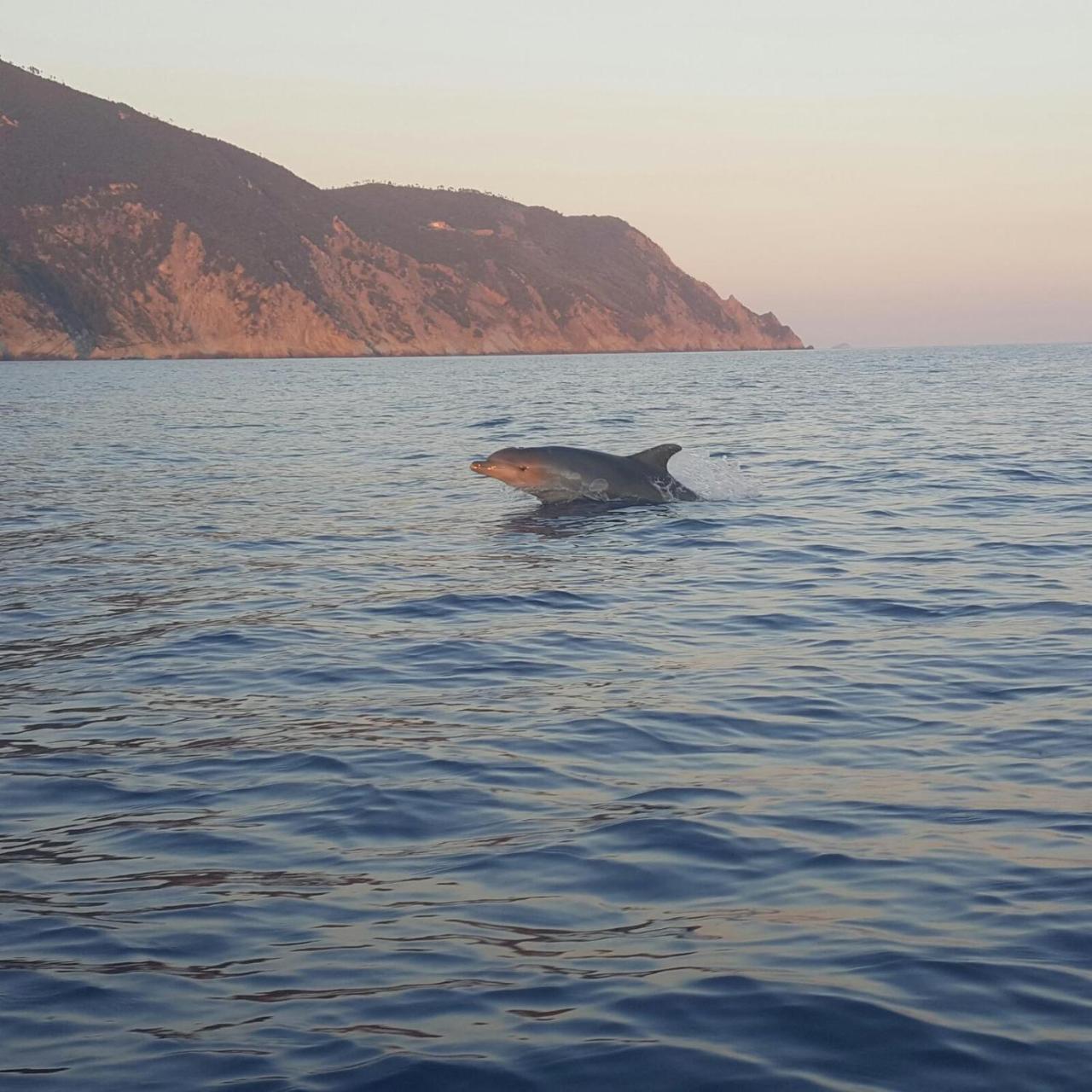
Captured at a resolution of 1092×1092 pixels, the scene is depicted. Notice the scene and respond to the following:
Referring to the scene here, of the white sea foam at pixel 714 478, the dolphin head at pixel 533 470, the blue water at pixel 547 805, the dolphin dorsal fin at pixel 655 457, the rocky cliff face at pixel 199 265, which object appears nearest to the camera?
the blue water at pixel 547 805

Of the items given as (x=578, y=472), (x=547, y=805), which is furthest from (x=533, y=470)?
(x=547, y=805)

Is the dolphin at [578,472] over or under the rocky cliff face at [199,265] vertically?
under

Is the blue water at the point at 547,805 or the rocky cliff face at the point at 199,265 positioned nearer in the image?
the blue water at the point at 547,805

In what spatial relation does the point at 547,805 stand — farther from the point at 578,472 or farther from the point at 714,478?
the point at 714,478

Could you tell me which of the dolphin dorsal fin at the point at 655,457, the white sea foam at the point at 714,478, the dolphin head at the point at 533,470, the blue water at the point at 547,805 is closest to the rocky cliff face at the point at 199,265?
the white sea foam at the point at 714,478

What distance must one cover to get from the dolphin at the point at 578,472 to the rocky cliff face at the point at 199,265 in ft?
379

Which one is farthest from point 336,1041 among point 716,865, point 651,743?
point 651,743

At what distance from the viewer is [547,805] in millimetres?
6887

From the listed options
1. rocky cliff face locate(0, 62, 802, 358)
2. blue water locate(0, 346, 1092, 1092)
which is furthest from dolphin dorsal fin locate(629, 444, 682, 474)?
rocky cliff face locate(0, 62, 802, 358)

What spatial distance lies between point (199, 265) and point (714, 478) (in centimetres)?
13322

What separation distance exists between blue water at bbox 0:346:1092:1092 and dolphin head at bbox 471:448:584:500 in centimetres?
125

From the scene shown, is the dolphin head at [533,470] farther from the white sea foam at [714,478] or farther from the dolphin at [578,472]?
the white sea foam at [714,478]

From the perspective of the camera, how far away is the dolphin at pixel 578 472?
18.4 metres

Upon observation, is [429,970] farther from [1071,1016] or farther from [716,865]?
[1071,1016]
